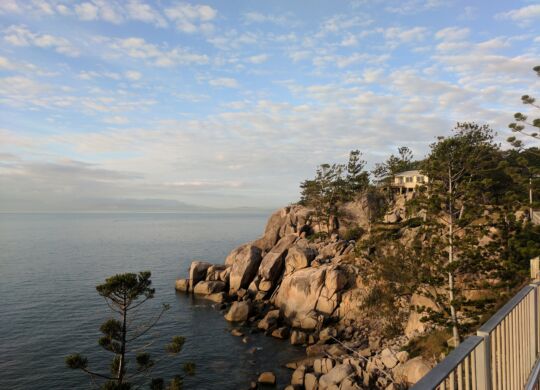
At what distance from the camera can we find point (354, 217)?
59.4m

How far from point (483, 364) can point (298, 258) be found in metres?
41.4

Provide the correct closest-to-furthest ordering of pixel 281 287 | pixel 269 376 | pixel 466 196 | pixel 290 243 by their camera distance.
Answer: pixel 466 196 → pixel 269 376 → pixel 281 287 → pixel 290 243

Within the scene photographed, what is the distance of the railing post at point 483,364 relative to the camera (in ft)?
12.6

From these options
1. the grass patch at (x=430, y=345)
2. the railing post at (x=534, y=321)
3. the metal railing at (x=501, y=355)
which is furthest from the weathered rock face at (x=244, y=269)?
the metal railing at (x=501, y=355)

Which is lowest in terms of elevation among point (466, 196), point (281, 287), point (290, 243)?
point (281, 287)

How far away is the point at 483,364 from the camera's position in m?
3.87

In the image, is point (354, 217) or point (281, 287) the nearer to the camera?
point (281, 287)

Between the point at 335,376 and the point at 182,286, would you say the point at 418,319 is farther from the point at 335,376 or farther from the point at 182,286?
the point at 182,286

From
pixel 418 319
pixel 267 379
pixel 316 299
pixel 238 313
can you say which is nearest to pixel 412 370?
pixel 418 319

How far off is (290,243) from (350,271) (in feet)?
46.6

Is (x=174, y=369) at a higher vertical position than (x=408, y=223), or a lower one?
lower

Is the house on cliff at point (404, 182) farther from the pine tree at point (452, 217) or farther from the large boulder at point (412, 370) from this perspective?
the large boulder at point (412, 370)

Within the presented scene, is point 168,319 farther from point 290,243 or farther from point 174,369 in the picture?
point 290,243

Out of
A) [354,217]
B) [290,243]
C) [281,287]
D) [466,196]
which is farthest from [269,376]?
[354,217]
